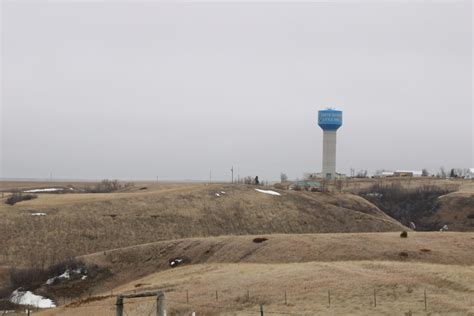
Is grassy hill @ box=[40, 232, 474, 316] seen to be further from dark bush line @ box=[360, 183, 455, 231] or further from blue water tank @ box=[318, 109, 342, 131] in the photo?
blue water tank @ box=[318, 109, 342, 131]

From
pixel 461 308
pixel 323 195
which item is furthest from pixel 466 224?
pixel 461 308

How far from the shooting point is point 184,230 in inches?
3314

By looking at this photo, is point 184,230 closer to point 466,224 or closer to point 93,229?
point 93,229

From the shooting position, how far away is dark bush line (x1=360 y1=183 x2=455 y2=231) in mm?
121812

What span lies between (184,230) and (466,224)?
52.4 metres

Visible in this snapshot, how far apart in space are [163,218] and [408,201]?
6591 centimetres

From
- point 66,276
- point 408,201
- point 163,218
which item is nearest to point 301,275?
point 66,276

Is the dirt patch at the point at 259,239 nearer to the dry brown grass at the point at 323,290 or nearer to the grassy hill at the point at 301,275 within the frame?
the grassy hill at the point at 301,275

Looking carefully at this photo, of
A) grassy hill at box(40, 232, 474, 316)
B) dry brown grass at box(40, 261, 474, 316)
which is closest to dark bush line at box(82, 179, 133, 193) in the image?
grassy hill at box(40, 232, 474, 316)

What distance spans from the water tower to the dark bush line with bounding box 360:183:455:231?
36.9 ft

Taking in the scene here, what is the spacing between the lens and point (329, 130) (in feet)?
459

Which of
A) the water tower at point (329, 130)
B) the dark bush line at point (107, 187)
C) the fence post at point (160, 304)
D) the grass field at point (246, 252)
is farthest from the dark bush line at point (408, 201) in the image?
the fence post at point (160, 304)

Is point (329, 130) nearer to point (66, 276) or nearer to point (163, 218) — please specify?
point (163, 218)

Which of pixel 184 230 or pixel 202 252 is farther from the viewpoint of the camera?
pixel 184 230
